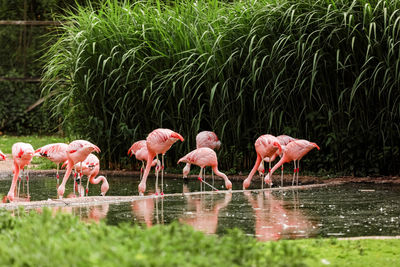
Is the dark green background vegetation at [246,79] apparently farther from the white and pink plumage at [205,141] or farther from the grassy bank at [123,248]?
the grassy bank at [123,248]

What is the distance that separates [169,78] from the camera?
10086 millimetres

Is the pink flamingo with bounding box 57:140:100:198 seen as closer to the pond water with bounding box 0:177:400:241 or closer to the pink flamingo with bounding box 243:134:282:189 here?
the pond water with bounding box 0:177:400:241

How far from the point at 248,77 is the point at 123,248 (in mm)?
6901

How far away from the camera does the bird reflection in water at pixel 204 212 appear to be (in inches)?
225

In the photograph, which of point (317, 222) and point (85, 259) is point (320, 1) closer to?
point (317, 222)

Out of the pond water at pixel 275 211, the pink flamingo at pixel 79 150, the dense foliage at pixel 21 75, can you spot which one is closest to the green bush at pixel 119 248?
the pond water at pixel 275 211

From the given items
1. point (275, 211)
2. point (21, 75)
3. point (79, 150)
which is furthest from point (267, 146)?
point (21, 75)

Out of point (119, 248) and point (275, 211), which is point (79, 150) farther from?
point (119, 248)

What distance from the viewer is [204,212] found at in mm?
6613

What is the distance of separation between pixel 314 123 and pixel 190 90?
1.82 metres

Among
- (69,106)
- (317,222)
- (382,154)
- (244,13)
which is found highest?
(244,13)

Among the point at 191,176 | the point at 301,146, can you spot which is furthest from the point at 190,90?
the point at 301,146

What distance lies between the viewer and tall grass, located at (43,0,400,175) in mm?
9250

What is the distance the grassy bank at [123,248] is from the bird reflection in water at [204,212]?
1.51 m
